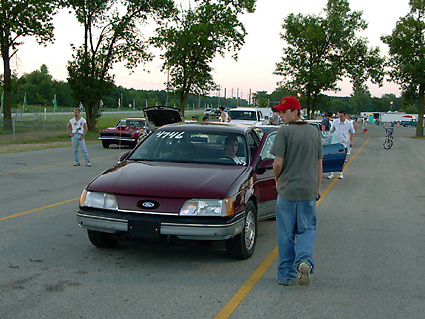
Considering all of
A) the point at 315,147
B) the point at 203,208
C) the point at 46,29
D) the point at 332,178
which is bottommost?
the point at 332,178

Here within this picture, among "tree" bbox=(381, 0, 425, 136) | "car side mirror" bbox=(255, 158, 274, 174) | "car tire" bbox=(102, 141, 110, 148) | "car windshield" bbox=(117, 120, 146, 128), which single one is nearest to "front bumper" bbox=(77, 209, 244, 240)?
"car side mirror" bbox=(255, 158, 274, 174)

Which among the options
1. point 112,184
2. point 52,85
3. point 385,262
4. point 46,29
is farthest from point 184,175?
point 52,85

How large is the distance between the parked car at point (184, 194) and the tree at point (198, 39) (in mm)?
42317

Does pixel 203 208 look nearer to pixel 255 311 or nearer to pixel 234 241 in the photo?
pixel 234 241

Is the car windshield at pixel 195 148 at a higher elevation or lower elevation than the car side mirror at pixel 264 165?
higher

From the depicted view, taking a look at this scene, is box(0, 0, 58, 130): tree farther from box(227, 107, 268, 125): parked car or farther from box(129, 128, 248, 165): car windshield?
box(129, 128, 248, 165): car windshield

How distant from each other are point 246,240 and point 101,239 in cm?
167

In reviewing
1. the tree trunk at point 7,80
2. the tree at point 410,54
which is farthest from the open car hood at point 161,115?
the tree at point 410,54

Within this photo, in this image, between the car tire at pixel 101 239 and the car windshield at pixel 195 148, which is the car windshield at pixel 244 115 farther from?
the car tire at pixel 101 239

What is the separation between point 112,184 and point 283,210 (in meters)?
1.84

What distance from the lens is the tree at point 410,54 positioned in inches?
1827

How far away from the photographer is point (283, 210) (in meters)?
5.12

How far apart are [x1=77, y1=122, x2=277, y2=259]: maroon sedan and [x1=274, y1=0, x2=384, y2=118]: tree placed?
46.1 meters

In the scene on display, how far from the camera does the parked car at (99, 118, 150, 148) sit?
989 inches
